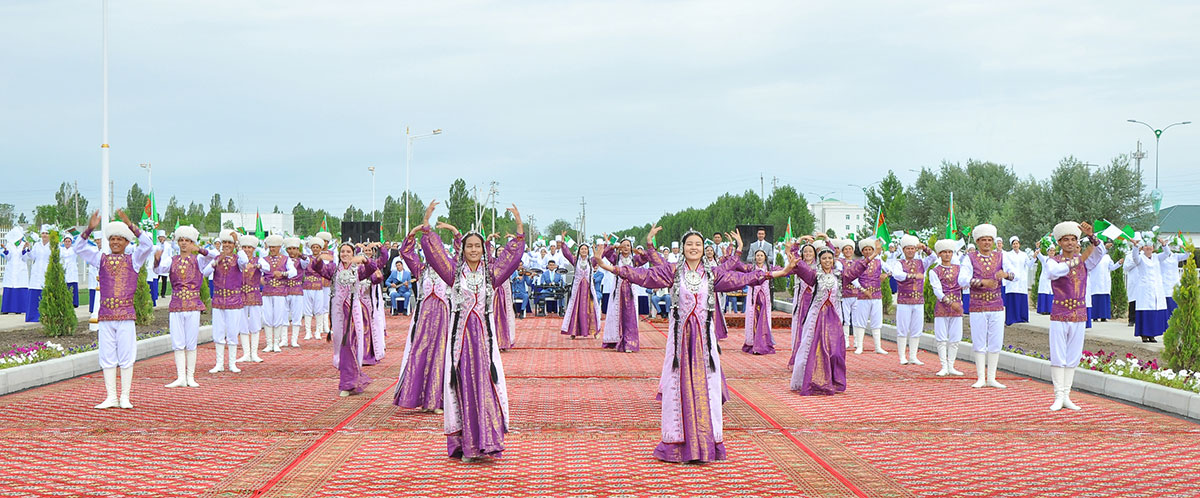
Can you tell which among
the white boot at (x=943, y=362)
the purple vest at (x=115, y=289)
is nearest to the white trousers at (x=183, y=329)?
the purple vest at (x=115, y=289)

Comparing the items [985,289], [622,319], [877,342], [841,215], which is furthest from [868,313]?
[841,215]

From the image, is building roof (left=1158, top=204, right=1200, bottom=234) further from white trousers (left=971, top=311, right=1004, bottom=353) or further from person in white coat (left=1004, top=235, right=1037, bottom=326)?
white trousers (left=971, top=311, right=1004, bottom=353)

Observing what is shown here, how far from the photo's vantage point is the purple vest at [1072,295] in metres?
9.26

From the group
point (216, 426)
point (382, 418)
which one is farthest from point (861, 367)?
point (216, 426)

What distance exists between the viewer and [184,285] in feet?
35.1

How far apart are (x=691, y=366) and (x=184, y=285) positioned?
20.5 feet

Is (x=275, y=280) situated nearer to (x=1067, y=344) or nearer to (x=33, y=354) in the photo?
(x=33, y=354)

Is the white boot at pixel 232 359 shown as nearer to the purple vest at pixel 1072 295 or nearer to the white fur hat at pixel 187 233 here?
the white fur hat at pixel 187 233

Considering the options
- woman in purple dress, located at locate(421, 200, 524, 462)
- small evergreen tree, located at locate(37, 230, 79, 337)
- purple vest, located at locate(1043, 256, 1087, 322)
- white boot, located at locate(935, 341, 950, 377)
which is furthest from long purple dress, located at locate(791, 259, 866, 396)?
small evergreen tree, located at locate(37, 230, 79, 337)

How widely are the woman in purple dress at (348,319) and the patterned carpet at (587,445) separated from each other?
273 mm

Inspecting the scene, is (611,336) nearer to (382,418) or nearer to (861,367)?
(861,367)

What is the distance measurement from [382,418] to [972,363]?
8616mm

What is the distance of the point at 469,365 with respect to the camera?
273 inches

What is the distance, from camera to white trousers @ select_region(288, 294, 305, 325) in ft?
53.1
